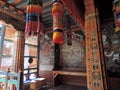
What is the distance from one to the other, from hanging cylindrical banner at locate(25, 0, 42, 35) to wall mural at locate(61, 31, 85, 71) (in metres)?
2.96

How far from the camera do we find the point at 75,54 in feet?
13.8

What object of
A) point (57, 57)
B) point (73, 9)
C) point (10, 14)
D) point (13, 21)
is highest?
point (10, 14)

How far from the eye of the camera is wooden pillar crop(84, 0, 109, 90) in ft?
4.90

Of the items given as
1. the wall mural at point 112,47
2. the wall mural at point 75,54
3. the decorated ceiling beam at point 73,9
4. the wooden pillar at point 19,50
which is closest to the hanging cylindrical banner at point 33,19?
the decorated ceiling beam at point 73,9

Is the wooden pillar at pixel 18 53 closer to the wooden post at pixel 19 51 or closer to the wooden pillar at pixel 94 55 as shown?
the wooden post at pixel 19 51

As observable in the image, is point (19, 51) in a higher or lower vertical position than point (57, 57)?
higher

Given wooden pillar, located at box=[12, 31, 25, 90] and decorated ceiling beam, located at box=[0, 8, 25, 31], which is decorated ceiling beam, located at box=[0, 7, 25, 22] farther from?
wooden pillar, located at box=[12, 31, 25, 90]

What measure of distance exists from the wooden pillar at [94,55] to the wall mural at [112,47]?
2.07m

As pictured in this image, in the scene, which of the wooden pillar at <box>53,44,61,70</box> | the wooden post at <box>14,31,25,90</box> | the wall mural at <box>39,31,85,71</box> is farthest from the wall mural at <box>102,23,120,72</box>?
the wooden post at <box>14,31,25,90</box>

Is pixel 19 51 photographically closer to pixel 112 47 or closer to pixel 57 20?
pixel 57 20

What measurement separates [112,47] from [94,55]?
219 centimetres

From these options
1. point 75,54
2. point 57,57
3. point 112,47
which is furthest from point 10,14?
point 112,47

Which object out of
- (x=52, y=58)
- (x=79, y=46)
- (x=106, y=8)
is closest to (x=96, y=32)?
(x=106, y=8)

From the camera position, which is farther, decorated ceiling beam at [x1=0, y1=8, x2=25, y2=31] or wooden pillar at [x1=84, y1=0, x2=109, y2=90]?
decorated ceiling beam at [x1=0, y1=8, x2=25, y2=31]
